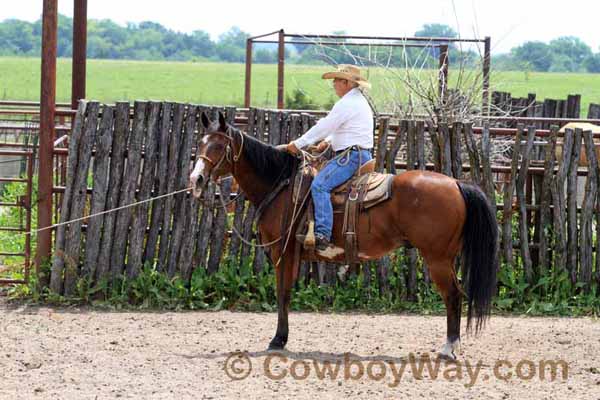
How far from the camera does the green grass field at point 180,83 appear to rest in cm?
6259

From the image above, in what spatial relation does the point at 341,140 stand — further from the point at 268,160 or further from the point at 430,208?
the point at 430,208

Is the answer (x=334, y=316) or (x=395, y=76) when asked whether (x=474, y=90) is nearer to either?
(x=395, y=76)

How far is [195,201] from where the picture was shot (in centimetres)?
1025

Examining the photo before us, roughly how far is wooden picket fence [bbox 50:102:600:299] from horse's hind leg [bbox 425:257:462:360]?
2179 millimetres

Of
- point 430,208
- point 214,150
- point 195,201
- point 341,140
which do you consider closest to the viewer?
point 430,208

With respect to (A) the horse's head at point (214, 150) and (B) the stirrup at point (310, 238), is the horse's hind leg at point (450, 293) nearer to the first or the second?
(B) the stirrup at point (310, 238)

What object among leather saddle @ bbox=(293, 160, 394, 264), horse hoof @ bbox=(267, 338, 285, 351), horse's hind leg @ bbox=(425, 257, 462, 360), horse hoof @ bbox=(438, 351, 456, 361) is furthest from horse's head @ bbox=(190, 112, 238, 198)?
horse hoof @ bbox=(438, 351, 456, 361)

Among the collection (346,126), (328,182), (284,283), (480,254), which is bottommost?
(284,283)

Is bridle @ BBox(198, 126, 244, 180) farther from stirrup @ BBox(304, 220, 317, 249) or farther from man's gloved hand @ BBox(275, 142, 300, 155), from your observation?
stirrup @ BBox(304, 220, 317, 249)

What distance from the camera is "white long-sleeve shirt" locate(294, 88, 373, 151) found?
828 centimetres

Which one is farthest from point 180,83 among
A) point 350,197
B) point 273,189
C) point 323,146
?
point 350,197

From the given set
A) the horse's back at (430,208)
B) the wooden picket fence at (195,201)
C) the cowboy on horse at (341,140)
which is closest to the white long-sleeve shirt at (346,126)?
the cowboy on horse at (341,140)

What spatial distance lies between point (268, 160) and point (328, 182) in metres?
0.51

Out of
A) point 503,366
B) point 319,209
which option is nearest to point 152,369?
point 319,209
